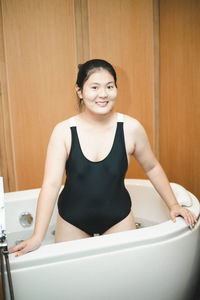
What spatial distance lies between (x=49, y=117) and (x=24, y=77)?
0.37 metres

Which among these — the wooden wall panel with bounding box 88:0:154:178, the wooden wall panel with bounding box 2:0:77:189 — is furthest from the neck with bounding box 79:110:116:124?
the wooden wall panel with bounding box 88:0:154:178

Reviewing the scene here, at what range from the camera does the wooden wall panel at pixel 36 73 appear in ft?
7.97

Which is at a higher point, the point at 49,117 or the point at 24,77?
the point at 24,77

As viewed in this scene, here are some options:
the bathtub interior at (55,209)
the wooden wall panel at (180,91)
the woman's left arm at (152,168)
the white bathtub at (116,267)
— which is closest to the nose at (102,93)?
the woman's left arm at (152,168)

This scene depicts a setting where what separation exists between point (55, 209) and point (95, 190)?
0.60m

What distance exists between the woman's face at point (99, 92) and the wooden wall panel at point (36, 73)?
131 cm

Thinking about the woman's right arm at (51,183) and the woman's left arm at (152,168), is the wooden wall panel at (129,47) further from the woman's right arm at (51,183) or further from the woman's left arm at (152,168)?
the woman's right arm at (51,183)

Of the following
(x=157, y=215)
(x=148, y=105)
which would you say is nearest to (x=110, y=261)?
(x=157, y=215)

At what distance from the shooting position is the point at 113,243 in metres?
1.22

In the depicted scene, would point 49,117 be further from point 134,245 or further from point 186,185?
point 134,245

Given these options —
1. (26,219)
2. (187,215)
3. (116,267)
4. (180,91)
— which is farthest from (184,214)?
(180,91)

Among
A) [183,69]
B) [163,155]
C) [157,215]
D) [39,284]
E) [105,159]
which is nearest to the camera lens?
[39,284]

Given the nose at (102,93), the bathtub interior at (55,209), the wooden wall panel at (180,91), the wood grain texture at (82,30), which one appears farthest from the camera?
the wood grain texture at (82,30)

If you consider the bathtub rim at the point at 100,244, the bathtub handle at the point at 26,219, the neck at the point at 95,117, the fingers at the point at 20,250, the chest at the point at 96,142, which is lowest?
the bathtub handle at the point at 26,219
